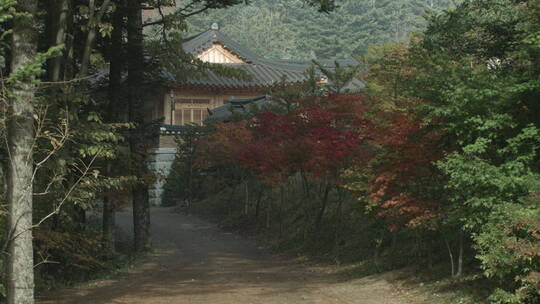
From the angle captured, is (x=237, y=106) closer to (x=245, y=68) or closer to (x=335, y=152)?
(x=245, y=68)

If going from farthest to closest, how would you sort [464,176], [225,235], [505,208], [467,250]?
1. [225,235]
2. [467,250]
3. [464,176]
4. [505,208]

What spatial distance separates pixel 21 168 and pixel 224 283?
569cm

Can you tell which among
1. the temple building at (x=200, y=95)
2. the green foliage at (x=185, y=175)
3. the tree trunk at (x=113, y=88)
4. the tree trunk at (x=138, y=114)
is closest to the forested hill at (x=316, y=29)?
the temple building at (x=200, y=95)

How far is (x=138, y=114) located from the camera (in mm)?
18234

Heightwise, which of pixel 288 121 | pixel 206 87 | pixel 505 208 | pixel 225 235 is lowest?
pixel 225 235

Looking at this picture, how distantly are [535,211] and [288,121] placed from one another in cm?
1017

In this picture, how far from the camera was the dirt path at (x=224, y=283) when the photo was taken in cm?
1141

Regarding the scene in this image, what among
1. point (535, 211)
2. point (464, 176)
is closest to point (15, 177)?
point (464, 176)

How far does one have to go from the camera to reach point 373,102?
15953 mm

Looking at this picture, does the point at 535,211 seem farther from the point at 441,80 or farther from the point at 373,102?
the point at 373,102

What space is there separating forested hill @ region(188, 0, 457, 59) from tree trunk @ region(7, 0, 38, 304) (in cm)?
5232

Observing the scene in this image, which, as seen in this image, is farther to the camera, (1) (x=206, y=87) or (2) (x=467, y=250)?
(1) (x=206, y=87)

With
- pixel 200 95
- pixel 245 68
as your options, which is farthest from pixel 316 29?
pixel 200 95

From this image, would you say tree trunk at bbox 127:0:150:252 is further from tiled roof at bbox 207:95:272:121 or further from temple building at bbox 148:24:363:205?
temple building at bbox 148:24:363:205
